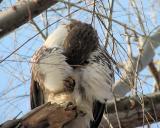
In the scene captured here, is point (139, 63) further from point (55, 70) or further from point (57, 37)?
point (55, 70)

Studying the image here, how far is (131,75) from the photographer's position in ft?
9.39

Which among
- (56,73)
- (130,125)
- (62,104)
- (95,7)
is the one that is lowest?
(130,125)

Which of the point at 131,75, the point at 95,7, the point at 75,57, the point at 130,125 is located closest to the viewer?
the point at 95,7

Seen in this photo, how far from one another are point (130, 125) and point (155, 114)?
0.72ft

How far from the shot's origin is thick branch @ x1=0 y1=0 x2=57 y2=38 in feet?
8.40

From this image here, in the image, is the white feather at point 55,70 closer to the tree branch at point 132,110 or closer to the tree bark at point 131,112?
the tree bark at point 131,112

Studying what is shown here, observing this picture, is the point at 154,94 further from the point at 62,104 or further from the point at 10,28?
the point at 10,28

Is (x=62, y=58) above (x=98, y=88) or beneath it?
above

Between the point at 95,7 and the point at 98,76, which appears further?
the point at 98,76

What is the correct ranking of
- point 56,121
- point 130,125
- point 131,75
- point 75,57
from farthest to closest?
point 130,125
point 75,57
point 131,75
point 56,121

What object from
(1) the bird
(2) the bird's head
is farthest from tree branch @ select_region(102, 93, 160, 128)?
(2) the bird's head

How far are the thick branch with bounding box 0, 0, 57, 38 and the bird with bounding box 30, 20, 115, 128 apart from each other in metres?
0.42

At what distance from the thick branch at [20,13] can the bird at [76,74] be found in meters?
0.42

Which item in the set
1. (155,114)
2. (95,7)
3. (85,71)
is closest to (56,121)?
(85,71)
